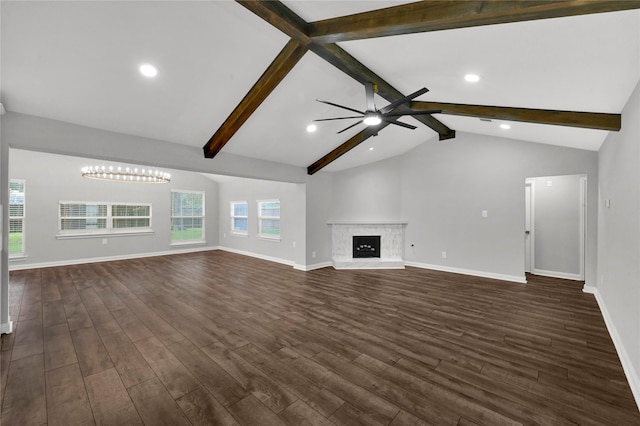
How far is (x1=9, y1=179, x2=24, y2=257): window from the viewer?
6.15 metres

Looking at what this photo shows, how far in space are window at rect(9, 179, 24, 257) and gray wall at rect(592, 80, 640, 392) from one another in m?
10.2

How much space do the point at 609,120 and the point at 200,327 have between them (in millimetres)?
5143

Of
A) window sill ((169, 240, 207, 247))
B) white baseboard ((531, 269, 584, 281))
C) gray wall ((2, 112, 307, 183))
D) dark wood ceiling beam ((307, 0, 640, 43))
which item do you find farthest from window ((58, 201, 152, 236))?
white baseboard ((531, 269, 584, 281))

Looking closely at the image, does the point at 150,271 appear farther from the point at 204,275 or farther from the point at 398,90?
the point at 398,90

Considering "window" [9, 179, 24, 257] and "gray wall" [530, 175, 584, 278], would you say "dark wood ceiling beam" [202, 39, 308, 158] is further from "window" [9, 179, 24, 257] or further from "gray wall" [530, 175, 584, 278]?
"gray wall" [530, 175, 584, 278]

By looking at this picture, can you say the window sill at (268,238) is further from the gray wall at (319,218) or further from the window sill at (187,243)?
the window sill at (187,243)

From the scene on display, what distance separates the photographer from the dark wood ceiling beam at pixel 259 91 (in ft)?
9.03

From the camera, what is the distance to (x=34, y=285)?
4898mm

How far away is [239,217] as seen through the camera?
8781 millimetres

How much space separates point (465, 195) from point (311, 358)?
16.1ft

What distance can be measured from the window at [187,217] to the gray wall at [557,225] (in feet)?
31.4

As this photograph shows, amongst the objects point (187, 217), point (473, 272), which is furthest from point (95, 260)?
point (473, 272)

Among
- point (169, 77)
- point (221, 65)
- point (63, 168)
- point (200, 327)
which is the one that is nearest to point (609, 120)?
point (221, 65)

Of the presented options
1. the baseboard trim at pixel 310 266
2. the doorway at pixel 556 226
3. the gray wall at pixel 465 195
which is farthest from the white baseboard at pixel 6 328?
the doorway at pixel 556 226
